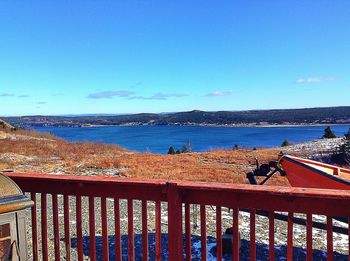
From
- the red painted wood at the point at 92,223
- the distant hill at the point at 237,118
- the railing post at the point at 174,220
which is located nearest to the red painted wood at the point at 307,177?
the railing post at the point at 174,220

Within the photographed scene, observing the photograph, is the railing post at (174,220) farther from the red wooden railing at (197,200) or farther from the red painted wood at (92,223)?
the red painted wood at (92,223)

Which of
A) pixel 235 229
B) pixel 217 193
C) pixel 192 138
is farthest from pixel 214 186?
pixel 192 138

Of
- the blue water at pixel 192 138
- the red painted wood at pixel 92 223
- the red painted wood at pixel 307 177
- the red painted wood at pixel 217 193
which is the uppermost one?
the red painted wood at pixel 217 193

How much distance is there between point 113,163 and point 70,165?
1624mm

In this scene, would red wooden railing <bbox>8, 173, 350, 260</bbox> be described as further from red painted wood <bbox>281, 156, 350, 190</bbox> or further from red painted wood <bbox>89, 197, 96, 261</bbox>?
red painted wood <bbox>281, 156, 350, 190</bbox>

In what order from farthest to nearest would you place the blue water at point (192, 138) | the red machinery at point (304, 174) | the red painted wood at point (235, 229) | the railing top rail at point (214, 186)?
the blue water at point (192, 138), the red machinery at point (304, 174), the red painted wood at point (235, 229), the railing top rail at point (214, 186)

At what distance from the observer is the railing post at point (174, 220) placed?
200 cm

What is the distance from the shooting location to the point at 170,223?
2.02 m

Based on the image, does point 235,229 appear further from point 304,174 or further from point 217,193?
point 304,174

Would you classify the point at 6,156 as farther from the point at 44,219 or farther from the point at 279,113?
the point at 279,113

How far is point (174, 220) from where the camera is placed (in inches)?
79.2

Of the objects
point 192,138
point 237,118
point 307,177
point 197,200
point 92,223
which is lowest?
point 192,138

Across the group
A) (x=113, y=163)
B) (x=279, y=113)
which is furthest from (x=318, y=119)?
(x=113, y=163)

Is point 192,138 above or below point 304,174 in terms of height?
below
